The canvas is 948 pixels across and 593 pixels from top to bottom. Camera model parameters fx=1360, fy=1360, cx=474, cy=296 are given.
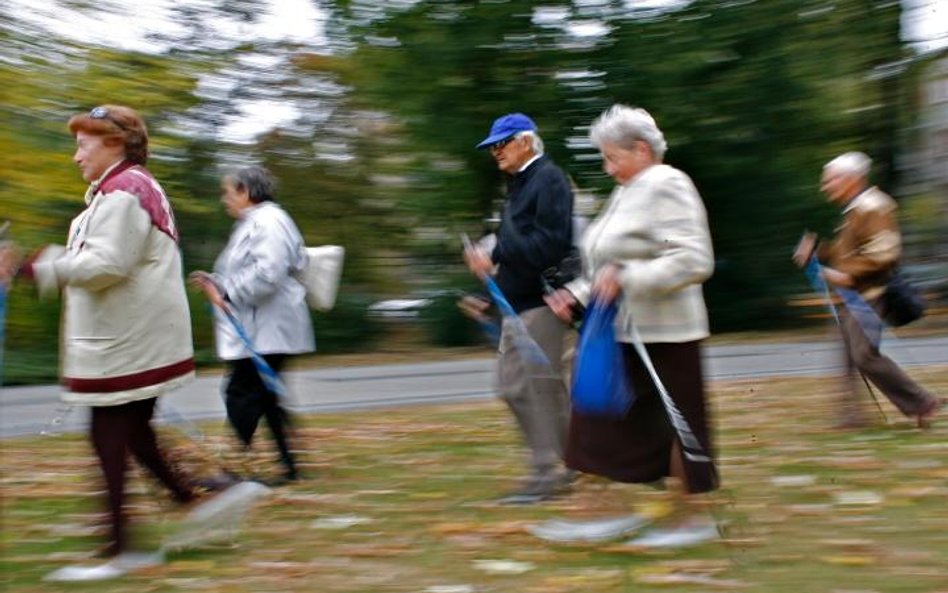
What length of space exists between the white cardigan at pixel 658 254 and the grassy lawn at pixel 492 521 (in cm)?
86

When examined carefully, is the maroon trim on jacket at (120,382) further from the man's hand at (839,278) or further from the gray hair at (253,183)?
the man's hand at (839,278)

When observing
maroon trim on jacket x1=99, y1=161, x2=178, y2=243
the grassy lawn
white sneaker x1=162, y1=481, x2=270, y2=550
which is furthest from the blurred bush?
maroon trim on jacket x1=99, y1=161, x2=178, y2=243

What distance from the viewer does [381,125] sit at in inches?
651

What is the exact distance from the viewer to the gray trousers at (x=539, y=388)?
6172 mm

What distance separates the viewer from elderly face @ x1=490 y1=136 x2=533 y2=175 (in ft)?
20.3

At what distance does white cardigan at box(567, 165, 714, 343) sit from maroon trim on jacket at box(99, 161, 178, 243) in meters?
1.67

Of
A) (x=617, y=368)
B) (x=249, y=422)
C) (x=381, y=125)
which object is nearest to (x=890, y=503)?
(x=617, y=368)

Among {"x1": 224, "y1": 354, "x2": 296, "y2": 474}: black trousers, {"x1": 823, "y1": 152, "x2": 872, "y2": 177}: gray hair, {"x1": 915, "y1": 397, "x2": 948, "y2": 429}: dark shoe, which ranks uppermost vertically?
{"x1": 823, "y1": 152, "x2": 872, "y2": 177}: gray hair

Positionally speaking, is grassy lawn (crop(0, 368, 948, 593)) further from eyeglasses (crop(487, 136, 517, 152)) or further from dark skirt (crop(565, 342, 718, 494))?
eyeglasses (crop(487, 136, 517, 152))

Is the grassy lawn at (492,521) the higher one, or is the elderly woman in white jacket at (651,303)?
the elderly woman in white jacket at (651,303)

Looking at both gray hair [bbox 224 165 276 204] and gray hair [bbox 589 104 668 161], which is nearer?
gray hair [bbox 589 104 668 161]

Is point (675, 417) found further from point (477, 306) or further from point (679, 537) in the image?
point (477, 306)

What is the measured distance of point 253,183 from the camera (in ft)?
23.1

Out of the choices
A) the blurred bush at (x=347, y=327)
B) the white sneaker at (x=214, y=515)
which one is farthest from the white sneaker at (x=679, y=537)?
the blurred bush at (x=347, y=327)
